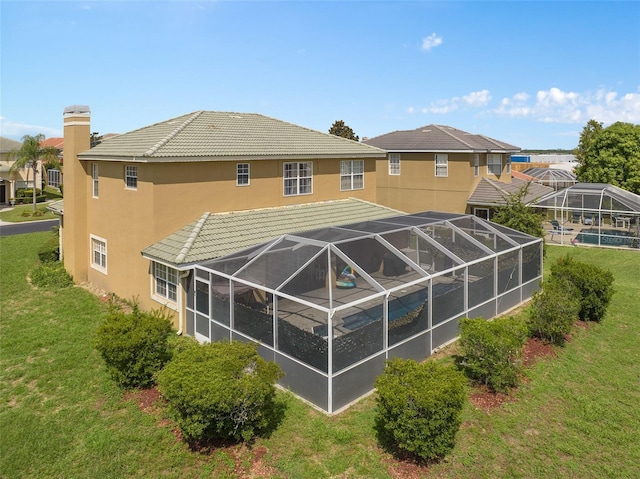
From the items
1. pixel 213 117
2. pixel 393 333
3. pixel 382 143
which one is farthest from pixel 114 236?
pixel 382 143

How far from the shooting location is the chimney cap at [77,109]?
19672 millimetres

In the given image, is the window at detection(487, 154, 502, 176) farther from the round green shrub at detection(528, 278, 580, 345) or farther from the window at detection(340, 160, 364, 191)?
the round green shrub at detection(528, 278, 580, 345)

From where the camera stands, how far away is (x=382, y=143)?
35750mm

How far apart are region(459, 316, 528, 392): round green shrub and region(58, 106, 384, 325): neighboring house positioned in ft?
27.3

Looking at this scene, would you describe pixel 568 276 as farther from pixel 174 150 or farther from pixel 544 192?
pixel 544 192

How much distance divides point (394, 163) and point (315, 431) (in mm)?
27169

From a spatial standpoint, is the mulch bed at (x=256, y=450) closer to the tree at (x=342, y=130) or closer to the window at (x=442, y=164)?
the window at (x=442, y=164)

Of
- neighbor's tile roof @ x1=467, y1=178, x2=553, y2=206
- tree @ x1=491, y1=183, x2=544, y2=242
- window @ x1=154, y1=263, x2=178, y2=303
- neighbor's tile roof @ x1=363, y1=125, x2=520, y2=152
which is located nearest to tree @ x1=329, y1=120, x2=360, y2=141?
neighbor's tile roof @ x1=363, y1=125, x2=520, y2=152

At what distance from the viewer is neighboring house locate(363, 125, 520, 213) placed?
3138 centimetres

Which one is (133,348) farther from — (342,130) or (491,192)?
(342,130)

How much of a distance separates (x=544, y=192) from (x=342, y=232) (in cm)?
2643

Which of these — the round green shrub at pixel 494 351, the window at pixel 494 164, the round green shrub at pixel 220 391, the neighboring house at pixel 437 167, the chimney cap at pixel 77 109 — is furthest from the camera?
the window at pixel 494 164

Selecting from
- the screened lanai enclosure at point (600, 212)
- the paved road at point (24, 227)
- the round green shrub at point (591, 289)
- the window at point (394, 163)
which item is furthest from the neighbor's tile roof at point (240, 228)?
the paved road at point (24, 227)

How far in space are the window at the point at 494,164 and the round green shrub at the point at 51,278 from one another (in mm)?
28096
